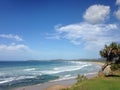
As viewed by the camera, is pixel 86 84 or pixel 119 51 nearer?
pixel 86 84

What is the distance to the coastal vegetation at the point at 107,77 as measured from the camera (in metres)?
23.0

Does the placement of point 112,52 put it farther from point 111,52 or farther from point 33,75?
point 33,75

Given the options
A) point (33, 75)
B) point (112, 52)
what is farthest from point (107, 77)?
point (33, 75)

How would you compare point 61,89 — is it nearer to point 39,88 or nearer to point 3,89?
point 39,88

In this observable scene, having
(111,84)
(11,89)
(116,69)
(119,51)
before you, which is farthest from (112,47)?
(11,89)

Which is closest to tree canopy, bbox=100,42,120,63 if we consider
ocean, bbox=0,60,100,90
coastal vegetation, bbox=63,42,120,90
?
coastal vegetation, bbox=63,42,120,90

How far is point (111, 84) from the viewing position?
2361 centimetres

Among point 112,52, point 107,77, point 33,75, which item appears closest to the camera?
point 107,77

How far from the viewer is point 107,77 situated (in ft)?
96.8

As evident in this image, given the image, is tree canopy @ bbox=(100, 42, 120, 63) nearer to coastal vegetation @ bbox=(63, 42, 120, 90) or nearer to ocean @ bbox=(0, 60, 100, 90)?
coastal vegetation @ bbox=(63, 42, 120, 90)

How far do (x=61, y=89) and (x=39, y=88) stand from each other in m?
5.86

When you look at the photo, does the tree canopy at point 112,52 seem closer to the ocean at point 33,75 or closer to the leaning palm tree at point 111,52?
the leaning palm tree at point 111,52

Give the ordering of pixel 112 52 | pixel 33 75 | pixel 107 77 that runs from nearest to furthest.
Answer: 1. pixel 107 77
2. pixel 112 52
3. pixel 33 75

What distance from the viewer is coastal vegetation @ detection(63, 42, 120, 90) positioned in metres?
23.0
